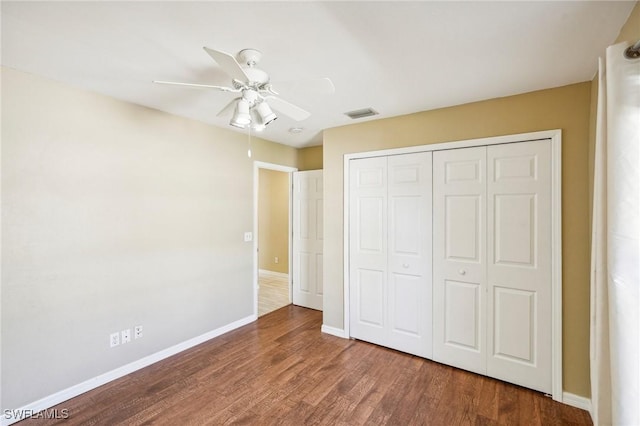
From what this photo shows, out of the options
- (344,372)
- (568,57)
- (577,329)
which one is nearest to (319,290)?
(344,372)

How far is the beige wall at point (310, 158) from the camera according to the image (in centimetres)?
450

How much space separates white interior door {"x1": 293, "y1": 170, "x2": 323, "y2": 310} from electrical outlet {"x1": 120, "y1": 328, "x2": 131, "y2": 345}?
94.3 inches

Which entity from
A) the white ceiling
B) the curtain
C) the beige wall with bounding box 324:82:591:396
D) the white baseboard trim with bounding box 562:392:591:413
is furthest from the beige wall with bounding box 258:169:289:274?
the curtain

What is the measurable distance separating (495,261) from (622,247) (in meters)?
1.40

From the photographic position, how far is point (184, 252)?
10.2 ft

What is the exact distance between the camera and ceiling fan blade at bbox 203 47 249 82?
134cm

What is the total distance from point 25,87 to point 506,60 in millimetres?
3362

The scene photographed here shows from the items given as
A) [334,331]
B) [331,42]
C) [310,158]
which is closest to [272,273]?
[310,158]

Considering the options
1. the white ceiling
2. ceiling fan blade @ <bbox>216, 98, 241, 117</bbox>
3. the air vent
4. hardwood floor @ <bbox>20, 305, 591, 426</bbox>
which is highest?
the air vent

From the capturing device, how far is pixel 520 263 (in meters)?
2.41

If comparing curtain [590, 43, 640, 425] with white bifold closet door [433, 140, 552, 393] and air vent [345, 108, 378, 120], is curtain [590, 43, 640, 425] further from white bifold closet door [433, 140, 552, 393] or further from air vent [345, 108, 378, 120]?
air vent [345, 108, 378, 120]

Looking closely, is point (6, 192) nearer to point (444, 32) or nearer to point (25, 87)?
point (25, 87)

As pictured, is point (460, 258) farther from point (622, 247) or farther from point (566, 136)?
point (622, 247)

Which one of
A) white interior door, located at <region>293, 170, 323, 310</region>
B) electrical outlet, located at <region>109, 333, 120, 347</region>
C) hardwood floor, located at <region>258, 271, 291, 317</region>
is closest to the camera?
electrical outlet, located at <region>109, 333, 120, 347</region>
